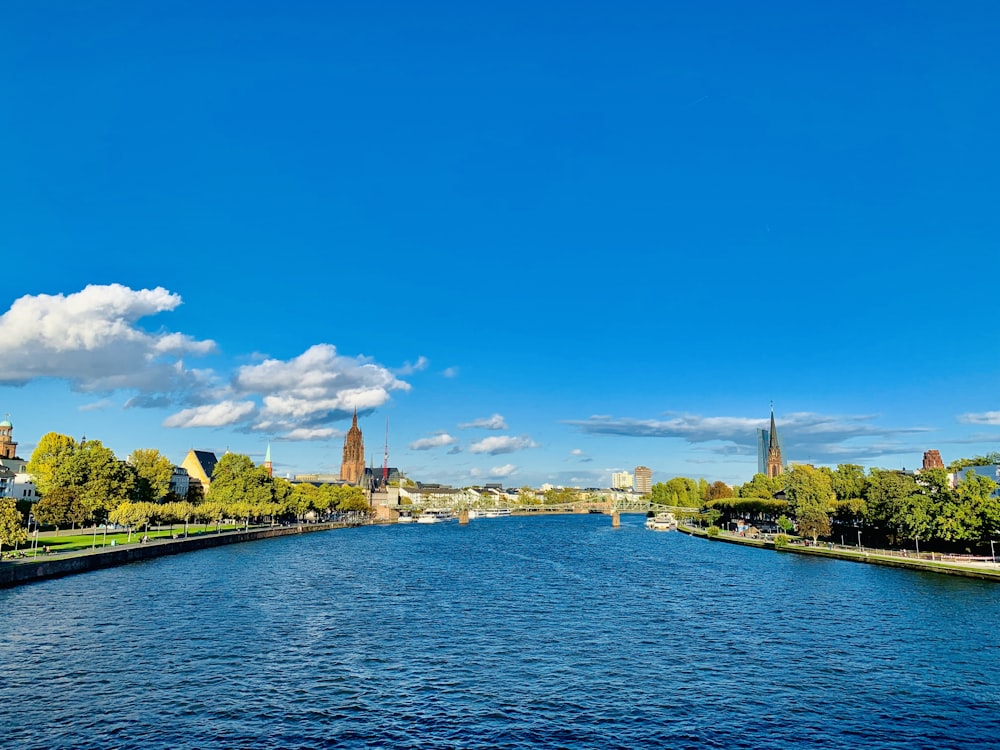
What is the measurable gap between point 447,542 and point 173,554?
71195 millimetres

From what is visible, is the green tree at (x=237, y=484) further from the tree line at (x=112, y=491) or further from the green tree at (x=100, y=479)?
the green tree at (x=100, y=479)

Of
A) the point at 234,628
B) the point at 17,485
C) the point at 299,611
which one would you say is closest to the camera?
the point at 234,628

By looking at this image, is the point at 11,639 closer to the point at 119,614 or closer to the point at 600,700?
the point at 119,614

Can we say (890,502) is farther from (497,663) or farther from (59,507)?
(59,507)

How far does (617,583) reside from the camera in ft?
302

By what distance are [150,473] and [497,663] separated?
496 ft

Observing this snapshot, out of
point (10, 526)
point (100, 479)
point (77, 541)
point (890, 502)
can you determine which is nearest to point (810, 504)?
point (890, 502)

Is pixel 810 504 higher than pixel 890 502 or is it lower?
lower

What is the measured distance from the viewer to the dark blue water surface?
36.6 metres

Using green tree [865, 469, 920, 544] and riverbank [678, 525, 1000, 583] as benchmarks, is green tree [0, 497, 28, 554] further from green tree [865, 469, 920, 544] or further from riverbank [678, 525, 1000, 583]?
green tree [865, 469, 920, 544]

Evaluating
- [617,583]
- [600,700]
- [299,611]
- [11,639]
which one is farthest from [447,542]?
[600,700]

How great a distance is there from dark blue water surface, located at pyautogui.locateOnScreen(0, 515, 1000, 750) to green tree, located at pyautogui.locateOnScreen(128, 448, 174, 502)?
81193mm

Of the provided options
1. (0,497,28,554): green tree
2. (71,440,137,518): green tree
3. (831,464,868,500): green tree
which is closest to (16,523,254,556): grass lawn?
(71,440,137,518): green tree

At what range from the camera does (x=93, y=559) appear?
315 feet
